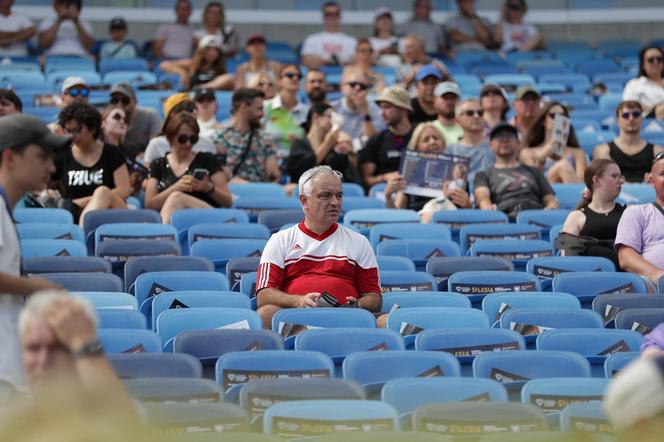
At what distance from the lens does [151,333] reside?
5797 millimetres

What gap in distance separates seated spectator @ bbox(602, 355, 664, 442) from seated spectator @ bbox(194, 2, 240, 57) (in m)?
11.6

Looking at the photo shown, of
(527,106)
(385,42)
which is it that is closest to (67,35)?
(385,42)

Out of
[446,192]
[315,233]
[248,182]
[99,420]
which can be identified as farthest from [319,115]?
[99,420]

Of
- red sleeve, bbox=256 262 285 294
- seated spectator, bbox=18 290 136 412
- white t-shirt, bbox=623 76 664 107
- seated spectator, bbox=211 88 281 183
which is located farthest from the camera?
white t-shirt, bbox=623 76 664 107

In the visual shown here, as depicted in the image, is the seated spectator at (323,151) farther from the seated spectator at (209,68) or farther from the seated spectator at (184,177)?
the seated spectator at (209,68)

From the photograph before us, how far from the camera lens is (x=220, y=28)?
1488 cm

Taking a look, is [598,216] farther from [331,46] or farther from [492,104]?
[331,46]

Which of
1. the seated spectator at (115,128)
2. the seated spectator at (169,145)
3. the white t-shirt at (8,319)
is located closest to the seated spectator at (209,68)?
the seated spectator at (115,128)

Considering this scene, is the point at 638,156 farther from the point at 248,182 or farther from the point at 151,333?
the point at 151,333

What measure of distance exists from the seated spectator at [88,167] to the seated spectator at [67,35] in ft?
20.1

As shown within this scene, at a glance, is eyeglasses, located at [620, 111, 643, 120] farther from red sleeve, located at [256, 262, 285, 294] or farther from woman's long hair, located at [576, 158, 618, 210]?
red sleeve, located at [256, 262, 285, 294]

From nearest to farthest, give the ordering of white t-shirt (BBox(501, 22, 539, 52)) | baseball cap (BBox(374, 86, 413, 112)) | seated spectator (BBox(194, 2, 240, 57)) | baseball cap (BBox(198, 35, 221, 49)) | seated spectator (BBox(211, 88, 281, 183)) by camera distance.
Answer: seated spectator (BBox(211, 88, 281, 183))
baseball cap (BBox(374, 86, 413, 112))
baseball cap (BBox(198, 35, 221, 49))
seated spectator (BBox(194, 2, 240, 57))
white t-shirt (BBox(501, 22, 539, 52))

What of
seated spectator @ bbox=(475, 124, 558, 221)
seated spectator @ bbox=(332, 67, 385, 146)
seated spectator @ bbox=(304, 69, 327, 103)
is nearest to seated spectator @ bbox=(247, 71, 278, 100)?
seated spectator @ bbox=(304, 69, 327, 103)

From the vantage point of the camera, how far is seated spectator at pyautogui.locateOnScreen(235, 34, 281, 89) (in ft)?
44.8
